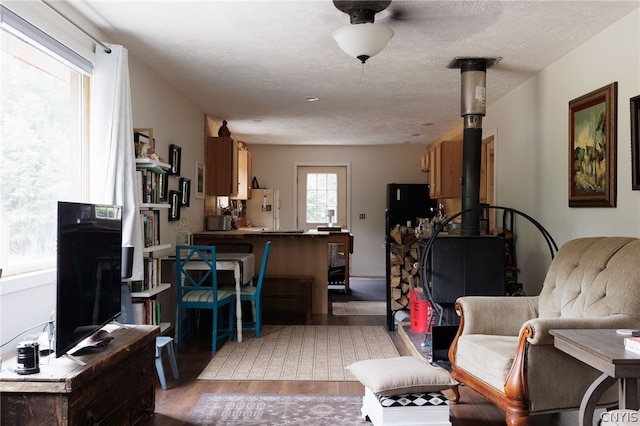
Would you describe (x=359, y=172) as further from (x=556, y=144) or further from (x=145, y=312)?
(x=145, y=312)

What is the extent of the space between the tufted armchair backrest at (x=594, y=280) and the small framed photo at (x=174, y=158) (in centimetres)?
342

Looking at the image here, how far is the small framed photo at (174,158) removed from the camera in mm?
4914

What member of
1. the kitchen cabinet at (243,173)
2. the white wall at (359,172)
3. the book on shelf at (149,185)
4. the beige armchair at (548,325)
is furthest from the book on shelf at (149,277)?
the white wall at (359,172)

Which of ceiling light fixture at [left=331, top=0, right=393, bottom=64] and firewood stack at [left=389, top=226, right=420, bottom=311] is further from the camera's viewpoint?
firewood stack at [left=389, top=226, right=420, bottom=311]

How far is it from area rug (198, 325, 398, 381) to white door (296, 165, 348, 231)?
14.1 feet

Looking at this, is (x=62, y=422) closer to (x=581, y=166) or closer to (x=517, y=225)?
(x=581, y=166)

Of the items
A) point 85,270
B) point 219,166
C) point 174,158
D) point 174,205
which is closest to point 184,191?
point 174,205

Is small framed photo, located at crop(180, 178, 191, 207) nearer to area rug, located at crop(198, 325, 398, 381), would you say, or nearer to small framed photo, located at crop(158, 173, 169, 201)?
small framed photo, located at crop(158, 173, 169, 201)

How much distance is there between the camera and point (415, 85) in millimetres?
4945

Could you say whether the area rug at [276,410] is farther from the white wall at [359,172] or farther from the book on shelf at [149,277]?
the white wall at [359,172]

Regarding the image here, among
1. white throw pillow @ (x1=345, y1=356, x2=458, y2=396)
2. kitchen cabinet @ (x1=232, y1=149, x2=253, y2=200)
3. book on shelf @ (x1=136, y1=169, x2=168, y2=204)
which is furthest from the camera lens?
kitchen cabinet @ (x1=232, y1=149, x2=253, y2=200)

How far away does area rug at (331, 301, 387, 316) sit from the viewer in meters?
5.92

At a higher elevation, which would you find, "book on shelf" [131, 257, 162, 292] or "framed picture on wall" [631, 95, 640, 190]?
"framed picture on wall" [631, 95, 640, 190]
